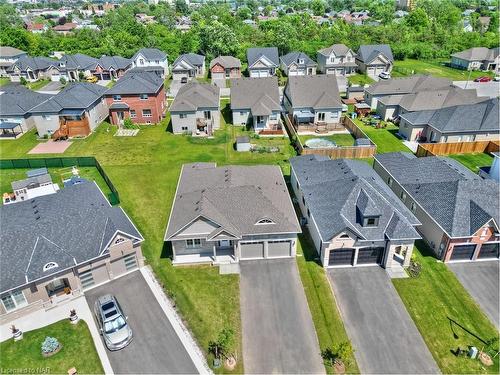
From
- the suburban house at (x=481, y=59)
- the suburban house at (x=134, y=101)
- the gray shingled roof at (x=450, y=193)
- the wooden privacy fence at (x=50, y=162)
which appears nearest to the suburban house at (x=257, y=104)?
the suburban house at (x=134, y=101)

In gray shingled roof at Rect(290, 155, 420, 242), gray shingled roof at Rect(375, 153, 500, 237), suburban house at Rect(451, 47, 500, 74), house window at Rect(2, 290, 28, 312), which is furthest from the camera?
suburban house at Rect(451, 47, 500, 74)

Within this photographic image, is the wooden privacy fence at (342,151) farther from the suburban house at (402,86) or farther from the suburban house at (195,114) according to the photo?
the suburban house at (402,86)

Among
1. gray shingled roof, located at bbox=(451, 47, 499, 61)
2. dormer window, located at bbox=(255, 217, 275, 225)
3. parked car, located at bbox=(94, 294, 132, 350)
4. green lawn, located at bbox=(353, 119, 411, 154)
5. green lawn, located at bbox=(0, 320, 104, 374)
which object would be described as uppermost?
gray shingled roof, located at bbox=(451, 47, 499, 61)

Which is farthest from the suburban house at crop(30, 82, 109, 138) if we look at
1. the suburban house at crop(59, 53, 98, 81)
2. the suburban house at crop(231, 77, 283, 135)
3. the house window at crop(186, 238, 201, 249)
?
the house window at crop(186, 238, 201, 249)

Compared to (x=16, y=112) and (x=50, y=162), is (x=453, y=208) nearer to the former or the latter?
(x=50, y=162)

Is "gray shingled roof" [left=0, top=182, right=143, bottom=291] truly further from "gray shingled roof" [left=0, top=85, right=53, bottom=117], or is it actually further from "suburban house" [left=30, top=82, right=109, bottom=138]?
"gray shingled roof" [left=0, top=85, right=53, bottom=117]

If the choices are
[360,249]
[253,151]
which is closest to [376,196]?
[360,249]
